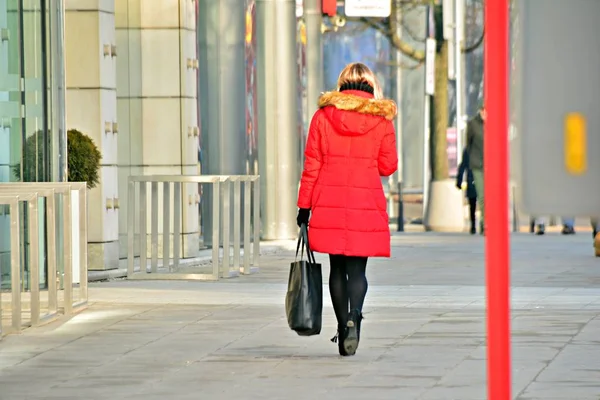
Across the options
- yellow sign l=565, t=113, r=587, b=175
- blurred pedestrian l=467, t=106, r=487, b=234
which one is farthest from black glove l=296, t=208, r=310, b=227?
blurred pedestrian l=467, t=106, r=487, b=234

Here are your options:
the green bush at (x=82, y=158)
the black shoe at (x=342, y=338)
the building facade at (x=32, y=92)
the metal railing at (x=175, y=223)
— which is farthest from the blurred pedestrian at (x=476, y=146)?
the black shoe at (x=342, y=338)

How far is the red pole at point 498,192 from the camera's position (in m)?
4.16

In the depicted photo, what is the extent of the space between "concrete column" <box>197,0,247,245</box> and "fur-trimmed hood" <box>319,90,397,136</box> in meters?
10.2

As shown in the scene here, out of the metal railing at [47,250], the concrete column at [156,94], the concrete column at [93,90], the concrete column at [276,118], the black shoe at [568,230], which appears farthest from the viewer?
the black shoe at [568,230]

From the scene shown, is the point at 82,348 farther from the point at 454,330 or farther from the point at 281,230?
the point at 281,230

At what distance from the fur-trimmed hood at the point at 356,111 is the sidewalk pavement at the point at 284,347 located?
4.21 feet

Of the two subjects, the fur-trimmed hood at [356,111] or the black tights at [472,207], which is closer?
the fur-trimmed hood at [356,111]

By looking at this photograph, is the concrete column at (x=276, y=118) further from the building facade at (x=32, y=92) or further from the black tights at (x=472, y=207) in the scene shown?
the building facade at (x=32, y=92)

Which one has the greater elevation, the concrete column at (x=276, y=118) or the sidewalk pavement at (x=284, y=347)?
the concrete column at (x=276, y=118)

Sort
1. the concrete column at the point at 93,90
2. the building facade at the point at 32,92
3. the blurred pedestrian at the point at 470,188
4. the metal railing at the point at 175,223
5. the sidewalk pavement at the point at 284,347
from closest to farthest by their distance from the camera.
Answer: the sidewalk pavement at the point at 284,347
the building facade at the point at 32,92
the metal railing at the point at 175,223
the concrete column at the point at 93,90
the blurred pedestrian at the point at 470,188

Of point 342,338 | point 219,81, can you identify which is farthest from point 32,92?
point 219,81

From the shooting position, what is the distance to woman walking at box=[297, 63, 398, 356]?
9.78 meters

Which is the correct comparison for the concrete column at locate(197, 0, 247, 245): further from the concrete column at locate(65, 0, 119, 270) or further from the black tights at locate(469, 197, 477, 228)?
the black tights at locate(469, 197, 477, 228)

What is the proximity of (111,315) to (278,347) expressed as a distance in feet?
7.48
